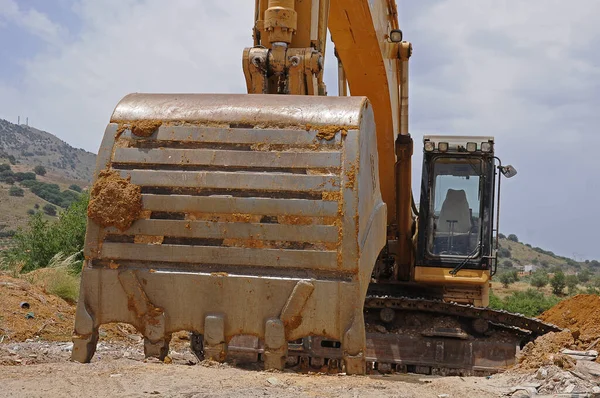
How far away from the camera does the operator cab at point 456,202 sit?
9.92 m

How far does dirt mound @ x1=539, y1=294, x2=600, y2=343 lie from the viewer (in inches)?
388

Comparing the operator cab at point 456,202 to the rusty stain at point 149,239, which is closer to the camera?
the rusty stain at point 149,239

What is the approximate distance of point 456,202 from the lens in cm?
1014

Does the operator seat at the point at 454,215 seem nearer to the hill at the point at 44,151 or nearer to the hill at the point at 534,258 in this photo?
the hill at the point at 534,258

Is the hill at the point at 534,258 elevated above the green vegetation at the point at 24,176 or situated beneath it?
situated beneath

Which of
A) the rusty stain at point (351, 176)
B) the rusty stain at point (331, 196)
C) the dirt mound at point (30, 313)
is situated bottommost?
the dirt mound at point (30, 313)

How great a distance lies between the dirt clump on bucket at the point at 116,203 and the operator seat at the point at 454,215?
5.38 meters

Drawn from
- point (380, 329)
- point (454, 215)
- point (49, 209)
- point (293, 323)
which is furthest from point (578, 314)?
point (49, 209)

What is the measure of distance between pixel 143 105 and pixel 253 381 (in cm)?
211

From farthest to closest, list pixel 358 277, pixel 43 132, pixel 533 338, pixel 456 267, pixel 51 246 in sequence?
1. pixel 43 132
2. pixel 51 246
3. pixel 456 267
4. pixel 533 338
5. pixel 358 277

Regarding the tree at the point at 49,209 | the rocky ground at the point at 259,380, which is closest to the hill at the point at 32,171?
the tree at the point at 49,209

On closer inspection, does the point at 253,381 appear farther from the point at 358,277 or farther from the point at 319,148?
the point at 319,148

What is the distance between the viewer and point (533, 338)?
30.8 feet

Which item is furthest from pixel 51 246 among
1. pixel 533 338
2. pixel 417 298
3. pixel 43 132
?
pixel 43 132
